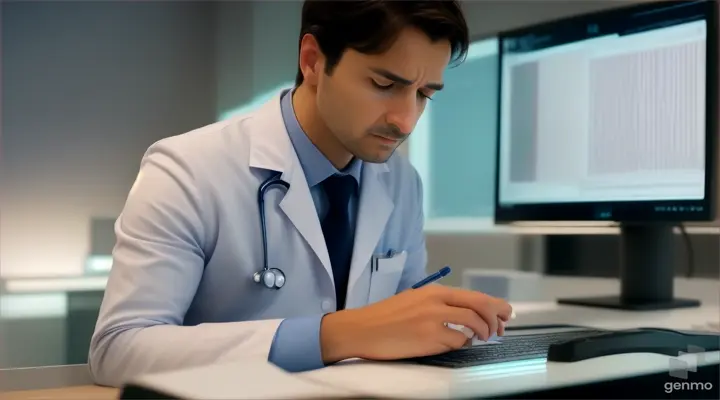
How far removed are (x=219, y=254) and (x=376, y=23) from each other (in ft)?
0.99

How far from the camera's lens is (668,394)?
654mm

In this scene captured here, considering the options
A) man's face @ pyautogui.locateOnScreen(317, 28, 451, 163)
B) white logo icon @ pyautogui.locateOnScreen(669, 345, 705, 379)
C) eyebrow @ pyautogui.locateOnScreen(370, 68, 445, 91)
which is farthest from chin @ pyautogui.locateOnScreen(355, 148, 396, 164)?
white logo icon @ pyautogui.locateOnScreen(669, 345, 705, 379)

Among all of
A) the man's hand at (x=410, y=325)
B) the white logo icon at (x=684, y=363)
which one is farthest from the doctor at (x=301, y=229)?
the white logo icon at (x=684, y=363)

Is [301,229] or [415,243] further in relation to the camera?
[415,243]

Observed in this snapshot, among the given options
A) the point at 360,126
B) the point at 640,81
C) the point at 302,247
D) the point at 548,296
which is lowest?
the point at 548,296

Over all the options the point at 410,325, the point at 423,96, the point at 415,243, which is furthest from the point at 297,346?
the point at 415,243

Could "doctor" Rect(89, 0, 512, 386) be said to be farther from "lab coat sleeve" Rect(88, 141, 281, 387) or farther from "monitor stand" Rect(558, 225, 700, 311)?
"monitor stand" Rect(558, 225, 700, 311)

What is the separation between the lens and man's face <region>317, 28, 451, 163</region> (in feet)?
2.54

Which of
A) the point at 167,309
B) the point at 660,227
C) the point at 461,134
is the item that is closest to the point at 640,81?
the point at 660,227

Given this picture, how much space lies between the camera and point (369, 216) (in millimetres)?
948

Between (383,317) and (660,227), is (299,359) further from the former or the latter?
(660,227)

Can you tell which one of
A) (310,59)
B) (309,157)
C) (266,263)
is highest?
(310,59)

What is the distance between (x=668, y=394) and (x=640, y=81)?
71 cm

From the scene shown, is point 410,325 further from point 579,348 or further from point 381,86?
point 381,86
